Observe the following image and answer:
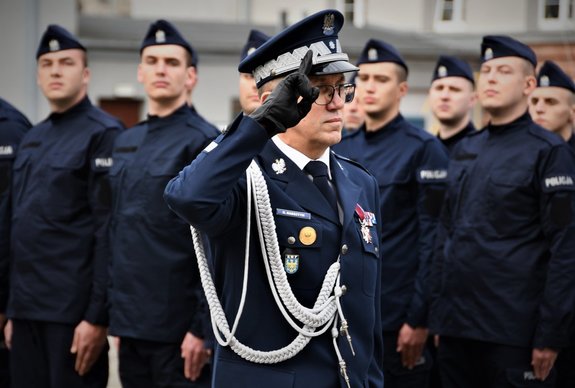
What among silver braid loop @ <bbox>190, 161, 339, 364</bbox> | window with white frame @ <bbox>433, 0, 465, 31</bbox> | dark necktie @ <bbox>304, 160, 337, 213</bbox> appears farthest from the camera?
window with white frame @ <bbox>433, 0, 465, 31</bbox>

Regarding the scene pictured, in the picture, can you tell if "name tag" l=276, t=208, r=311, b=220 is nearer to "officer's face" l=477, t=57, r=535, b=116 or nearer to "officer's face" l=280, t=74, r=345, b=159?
"officer's face" l=280, t=74, r=345, b=159

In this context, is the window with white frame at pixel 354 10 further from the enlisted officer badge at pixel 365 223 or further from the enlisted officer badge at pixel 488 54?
the enlisted officer badge at pixel 365 223

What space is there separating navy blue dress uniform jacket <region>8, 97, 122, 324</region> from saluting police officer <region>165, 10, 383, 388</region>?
264 cm

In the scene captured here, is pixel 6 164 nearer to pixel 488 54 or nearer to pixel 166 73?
pixel 166 73

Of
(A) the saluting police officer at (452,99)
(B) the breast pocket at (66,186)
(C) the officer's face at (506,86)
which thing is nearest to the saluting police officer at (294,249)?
(C) the officer's face at (506,86)

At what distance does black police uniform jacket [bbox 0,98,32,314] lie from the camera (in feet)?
21.2

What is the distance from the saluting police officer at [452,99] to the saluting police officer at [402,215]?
1197 mm

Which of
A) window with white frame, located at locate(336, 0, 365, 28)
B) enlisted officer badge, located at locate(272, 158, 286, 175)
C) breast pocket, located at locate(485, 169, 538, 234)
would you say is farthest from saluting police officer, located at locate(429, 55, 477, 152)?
window with white frame, located at locate(336, 0, 365, 28)

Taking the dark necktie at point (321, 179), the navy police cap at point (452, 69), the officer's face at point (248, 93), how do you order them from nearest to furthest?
the dark necktie at point (321, 179)
the officer's face at point (248, 93)
the navy police cap at point (452, 69)

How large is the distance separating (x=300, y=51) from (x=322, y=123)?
26 cm

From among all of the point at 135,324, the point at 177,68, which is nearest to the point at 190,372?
the point at 135,324

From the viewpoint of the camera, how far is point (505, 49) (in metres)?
5.77

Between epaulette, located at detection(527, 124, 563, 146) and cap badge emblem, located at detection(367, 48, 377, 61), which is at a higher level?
cap badge emblem, located at detection(367, 48, 377, 61)

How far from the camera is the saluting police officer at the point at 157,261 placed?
5395 mm
